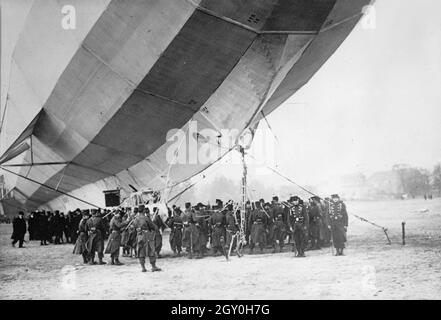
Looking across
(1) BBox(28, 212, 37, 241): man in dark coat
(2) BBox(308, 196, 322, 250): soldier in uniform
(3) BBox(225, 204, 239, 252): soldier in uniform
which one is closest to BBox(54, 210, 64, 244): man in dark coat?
(1) BBox(28, 212, 37, 241): man in dark coat

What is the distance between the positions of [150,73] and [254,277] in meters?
4.28

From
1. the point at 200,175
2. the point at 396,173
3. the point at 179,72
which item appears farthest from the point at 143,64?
the point at 396,173

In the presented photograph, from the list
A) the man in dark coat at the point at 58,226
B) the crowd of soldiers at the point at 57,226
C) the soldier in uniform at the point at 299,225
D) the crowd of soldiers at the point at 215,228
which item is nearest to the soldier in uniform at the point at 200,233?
the crowd of soldiers at the point at 215,228

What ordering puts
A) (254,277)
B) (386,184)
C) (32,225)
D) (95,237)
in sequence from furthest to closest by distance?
(386,184) → (32,225) → (95,237) → (254,277)

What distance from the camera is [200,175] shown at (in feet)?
34.6

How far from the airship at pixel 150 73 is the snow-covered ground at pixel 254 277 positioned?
2.27 meters

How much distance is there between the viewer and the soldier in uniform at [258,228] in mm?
10039

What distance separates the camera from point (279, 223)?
1049cm

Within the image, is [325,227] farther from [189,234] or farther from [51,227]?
[51,227]

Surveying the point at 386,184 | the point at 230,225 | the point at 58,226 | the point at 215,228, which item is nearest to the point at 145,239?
the point at 215,228

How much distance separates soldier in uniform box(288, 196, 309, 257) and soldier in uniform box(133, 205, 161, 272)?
3196mm

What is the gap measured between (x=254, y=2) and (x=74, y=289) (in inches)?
222

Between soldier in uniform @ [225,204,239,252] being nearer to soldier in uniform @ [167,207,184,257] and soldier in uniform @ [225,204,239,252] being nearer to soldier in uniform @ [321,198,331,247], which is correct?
soldier in uniform @ [167,207,184,257]
